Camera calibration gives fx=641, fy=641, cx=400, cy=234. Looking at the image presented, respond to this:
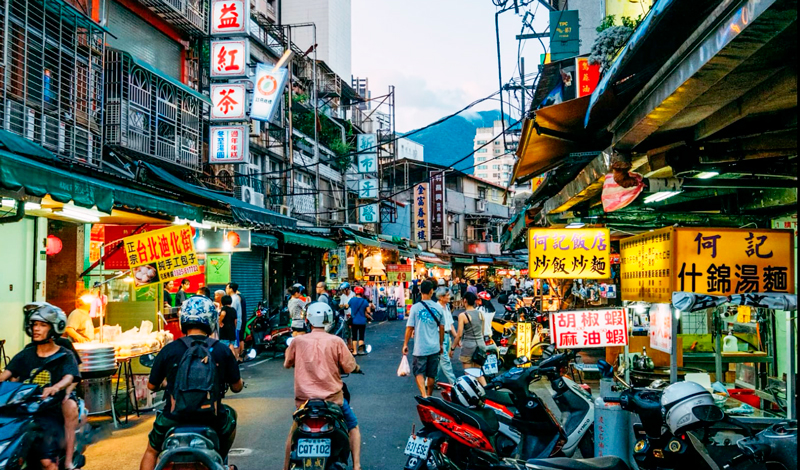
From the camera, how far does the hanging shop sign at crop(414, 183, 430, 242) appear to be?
43.9 m

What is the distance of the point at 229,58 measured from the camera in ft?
64.2

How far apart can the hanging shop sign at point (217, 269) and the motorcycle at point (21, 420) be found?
13.2 meters

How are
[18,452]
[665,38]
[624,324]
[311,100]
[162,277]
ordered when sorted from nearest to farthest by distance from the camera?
[665,38] → [18,452] → [624,324] → [162,277] → [311,100]

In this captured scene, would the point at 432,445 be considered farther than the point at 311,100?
No

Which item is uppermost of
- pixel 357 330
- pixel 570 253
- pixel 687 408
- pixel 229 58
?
pixel 229 58

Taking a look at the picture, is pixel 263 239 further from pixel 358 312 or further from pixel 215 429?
pixel 215 429

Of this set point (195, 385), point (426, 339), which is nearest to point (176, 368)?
point (195, 385)

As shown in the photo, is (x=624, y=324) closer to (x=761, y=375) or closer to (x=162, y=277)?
(x=761, y=375)

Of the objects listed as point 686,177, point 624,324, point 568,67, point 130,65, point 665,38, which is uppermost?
point 130,65

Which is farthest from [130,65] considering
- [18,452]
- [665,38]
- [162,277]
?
[665,38]

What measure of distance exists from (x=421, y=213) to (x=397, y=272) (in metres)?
11.8

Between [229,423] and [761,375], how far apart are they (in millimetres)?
8385

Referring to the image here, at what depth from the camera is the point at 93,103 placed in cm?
1595

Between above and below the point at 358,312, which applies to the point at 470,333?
above
